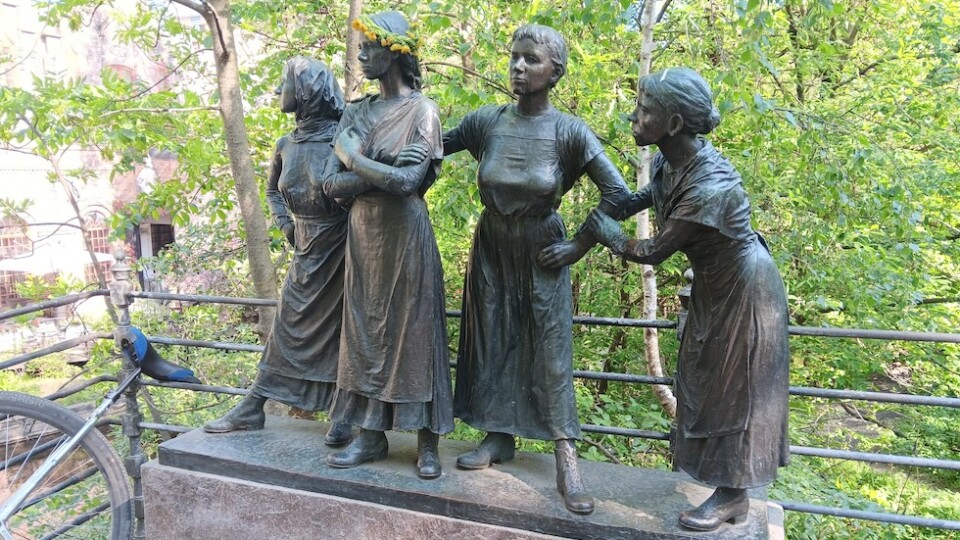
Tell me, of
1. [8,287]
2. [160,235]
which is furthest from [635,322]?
[160,235]

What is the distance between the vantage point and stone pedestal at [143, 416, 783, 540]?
2.53m

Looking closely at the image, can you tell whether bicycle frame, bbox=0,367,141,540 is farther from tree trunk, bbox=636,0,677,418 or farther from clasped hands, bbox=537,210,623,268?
tree trunk, bbox=636,0,677,418

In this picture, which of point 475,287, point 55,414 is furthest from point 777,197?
point 55,414

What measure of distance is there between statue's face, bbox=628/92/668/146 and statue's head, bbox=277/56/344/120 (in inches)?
55.6

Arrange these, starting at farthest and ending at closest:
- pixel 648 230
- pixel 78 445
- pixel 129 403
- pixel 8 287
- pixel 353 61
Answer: pixel 8 287 → pixel 353 61 → pixel 648 230 → pixel 129 403 → pixel 78 445

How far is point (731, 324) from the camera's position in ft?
7.63

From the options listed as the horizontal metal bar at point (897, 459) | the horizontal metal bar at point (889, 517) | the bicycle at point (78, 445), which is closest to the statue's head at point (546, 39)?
the horizontal metal bar at point (897, 459)

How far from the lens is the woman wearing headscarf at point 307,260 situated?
3.04m

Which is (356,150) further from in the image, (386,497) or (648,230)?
(648,230)

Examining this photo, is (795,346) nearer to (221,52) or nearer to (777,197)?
(777,197)

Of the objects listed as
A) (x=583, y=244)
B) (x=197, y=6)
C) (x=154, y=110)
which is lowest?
(x=583, y=244)

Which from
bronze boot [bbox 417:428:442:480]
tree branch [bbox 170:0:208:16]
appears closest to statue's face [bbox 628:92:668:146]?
bronze boot [bbox 417:428:442:480]

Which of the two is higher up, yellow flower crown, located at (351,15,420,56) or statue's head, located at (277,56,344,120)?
yellow flower crown, located at (351,15,420,56)

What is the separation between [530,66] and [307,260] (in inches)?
53.1
